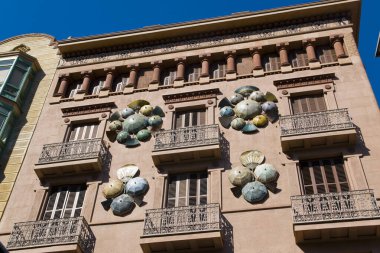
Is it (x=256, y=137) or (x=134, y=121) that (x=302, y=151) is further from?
(x=134, y=121)

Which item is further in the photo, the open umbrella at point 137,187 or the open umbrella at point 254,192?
the open umbrella at point 137,187

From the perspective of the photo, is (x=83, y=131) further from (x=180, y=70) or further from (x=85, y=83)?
(x=180, y=70)

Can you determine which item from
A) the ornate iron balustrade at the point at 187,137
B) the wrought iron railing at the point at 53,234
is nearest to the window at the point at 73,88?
the ornate iron balustrade at the point at 187,137

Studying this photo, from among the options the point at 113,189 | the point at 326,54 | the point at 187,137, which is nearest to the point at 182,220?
the point at 113,189

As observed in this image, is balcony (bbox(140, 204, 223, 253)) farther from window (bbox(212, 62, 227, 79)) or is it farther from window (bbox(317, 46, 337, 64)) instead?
window (bbox(317, 46, 337, 64))

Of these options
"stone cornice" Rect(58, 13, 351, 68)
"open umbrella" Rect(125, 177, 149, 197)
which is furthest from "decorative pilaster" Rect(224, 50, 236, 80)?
"open umbrella" Rect(125, 177, 149, 197)

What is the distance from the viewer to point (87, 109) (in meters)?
21.8

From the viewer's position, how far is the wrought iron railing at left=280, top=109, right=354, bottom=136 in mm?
17297

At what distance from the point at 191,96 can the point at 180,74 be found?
1864 millimetres

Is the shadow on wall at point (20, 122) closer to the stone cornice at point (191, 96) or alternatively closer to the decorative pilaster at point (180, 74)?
the stone cornice at point (191, 96)

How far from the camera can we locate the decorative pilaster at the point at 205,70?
2192cm

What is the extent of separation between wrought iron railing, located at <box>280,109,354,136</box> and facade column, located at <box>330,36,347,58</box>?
4.27m

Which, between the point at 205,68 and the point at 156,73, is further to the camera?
the point at 156,73

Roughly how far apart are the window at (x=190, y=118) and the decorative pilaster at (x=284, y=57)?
410cm
